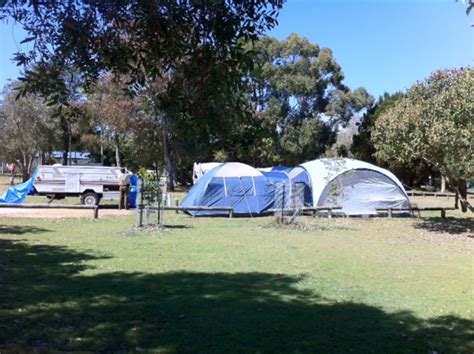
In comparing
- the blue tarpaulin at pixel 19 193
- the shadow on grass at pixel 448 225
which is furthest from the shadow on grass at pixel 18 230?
the shadow on grass at pixel 448 225

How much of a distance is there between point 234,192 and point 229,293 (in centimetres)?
1396

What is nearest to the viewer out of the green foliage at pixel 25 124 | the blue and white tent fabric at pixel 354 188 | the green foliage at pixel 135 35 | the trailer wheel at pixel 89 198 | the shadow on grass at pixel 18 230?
the green foliage at pixel 135 35

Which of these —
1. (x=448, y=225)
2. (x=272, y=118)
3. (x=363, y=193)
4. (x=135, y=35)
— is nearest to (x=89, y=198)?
(x=363, y=193)

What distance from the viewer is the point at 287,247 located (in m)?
12.8

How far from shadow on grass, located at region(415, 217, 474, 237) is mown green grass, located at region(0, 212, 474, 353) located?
3.14 metres

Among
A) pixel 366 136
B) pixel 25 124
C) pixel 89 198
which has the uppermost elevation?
pixel 366 136

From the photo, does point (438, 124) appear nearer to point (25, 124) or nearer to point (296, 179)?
point (296, 179)

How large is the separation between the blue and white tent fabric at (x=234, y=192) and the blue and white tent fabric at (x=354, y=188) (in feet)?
7.25

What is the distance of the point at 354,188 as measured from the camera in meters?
22.5

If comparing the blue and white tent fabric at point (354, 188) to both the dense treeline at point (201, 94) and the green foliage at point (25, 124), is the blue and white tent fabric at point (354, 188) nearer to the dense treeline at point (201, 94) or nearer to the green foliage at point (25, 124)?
the dense treeline at point (201, 94)

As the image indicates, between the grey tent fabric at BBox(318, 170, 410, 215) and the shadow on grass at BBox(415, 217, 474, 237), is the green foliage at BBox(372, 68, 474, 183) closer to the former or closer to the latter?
the shadow on grass at BBox(415, 217, 474, 237)

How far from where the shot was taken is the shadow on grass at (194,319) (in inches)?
210

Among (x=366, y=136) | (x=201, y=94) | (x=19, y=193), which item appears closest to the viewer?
(x=201, y=94)

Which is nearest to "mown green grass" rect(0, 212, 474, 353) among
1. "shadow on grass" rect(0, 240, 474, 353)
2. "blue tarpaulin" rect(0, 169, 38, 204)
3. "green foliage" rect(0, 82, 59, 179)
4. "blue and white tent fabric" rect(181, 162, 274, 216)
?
"shadow on grass" rect(0, 240, 474, 353)
